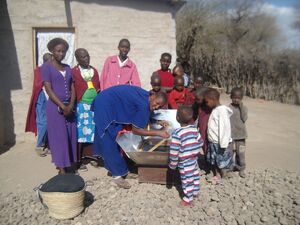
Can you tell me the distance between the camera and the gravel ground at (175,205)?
3570 mm

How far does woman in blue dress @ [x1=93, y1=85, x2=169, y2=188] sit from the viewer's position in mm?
4152

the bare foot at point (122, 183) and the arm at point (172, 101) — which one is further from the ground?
the arm at point (172, 101)

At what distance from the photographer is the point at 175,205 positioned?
389 cm

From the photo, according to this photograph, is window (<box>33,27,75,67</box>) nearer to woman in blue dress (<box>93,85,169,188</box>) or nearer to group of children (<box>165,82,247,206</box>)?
woman in blue dress (<box>93,85,169,188</box>)

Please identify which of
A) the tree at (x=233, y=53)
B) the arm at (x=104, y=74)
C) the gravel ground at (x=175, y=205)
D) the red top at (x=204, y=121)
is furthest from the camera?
the tree at (x=233, y=53)

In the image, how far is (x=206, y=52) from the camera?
17.9 meters

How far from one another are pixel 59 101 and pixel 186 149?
1741 millimetres

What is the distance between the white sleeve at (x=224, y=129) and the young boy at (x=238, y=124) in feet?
1.24

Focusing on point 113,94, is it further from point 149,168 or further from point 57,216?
point 57,216

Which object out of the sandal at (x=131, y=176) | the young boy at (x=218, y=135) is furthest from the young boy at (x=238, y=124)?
the sandal at (x=131, y=176)

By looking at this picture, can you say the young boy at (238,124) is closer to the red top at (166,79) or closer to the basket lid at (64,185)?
the red top at (166,79)

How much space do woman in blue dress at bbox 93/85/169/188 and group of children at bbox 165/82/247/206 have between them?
0.45m

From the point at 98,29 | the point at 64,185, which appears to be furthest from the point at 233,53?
the point at 64,185

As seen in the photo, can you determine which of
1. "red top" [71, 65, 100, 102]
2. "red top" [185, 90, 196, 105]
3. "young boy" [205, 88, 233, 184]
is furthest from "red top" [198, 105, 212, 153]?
"red top" [71, 65, 100, 102]
